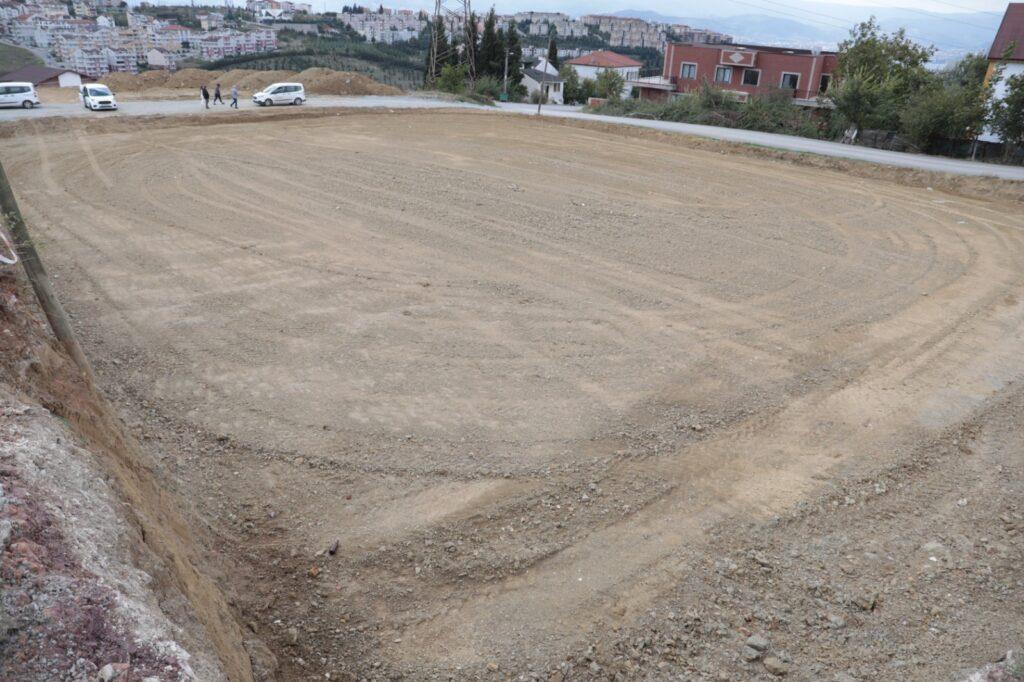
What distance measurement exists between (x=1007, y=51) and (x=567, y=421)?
35.9 m

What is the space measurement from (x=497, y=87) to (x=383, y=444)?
46640mm

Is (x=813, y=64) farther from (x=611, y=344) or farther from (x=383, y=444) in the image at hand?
(x=383, y=444)

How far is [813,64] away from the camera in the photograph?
5247cm

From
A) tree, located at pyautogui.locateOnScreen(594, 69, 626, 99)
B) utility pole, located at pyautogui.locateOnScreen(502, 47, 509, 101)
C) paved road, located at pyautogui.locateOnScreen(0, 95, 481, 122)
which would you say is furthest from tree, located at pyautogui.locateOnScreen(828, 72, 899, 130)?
tree, located at pyautogui.locateOnScreen(594, 69, 626, 99)

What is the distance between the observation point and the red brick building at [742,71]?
5300 centimetres

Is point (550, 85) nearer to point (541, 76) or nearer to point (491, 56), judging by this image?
point (541, 76)

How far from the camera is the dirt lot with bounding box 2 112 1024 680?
582 centimetres

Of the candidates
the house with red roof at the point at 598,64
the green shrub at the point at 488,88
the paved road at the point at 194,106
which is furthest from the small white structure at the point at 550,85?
the paved road at the point at 194,106

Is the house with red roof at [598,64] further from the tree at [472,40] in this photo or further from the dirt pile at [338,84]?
the dirt pile at [338,84]

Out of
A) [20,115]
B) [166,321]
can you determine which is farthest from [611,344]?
[20,115]

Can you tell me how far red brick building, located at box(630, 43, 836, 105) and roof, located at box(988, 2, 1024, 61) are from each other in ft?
51.8

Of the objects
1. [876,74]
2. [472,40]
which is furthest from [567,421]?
[472,40]

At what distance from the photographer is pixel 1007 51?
3195 cm

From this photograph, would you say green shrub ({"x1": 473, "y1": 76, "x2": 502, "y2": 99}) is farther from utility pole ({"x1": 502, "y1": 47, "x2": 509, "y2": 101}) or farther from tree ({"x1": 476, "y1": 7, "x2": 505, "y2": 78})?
tree ({"x1": 476, "y1": 7, "x2": 505, "y2": 78})
